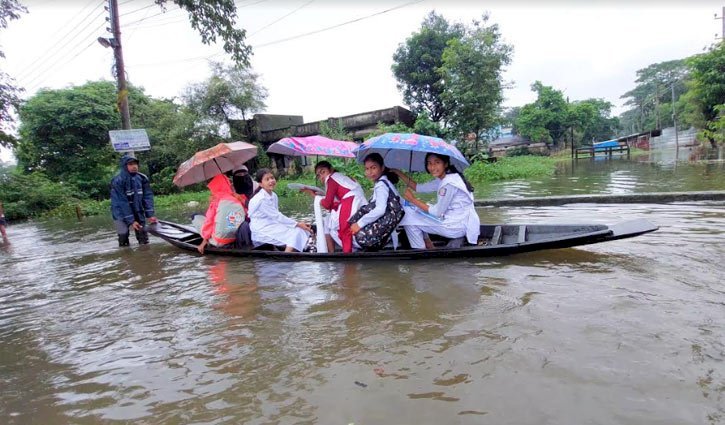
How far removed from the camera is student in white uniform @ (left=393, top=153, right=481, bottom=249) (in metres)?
5.27

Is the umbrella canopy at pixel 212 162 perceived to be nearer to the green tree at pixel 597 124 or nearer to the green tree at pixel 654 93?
the green tree at pixel 597 124

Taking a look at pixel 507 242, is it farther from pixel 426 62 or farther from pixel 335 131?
pixel 426 62

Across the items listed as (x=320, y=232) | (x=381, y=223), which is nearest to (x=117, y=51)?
(x=320, y=232)

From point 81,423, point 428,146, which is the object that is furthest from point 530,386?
point 428,146

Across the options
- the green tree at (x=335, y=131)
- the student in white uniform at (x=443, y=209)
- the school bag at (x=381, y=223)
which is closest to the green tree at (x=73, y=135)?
the green tree at (x=335, y=131)

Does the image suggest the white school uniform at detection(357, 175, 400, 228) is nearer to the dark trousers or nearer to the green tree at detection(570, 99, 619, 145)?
the dark trousers

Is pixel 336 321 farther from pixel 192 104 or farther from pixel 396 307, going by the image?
pixel 192 104

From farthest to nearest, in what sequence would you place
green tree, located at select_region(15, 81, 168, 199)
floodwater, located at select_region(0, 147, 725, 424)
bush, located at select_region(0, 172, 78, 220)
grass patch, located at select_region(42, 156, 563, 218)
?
green tree, located at select_region(15, 81, 168, 199)
grass patch, located at select_region(42, 156, 563, 218)
bush, located at select_region(0, 172, 78, 220)
floodwater, located at select_region(0, 147, 725, 424)

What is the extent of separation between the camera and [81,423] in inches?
96.5

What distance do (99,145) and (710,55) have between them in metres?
36.0

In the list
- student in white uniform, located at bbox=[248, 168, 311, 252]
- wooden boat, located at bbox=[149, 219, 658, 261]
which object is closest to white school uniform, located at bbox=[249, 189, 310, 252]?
student in white uniform, located at bbox=[248, 168, 311, 252]

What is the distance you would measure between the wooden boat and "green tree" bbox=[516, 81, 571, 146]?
146 feet

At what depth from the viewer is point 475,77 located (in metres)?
22.0

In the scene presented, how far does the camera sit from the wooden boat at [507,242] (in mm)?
4703
